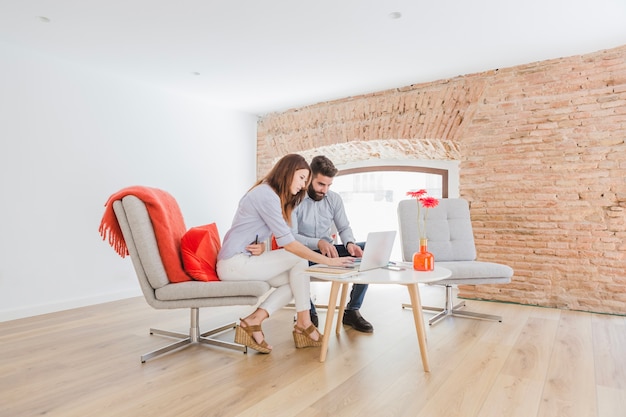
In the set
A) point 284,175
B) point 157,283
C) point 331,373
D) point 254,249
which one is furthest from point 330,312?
point 157,283

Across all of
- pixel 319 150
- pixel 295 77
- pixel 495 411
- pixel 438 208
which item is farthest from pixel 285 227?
pixel 319 150

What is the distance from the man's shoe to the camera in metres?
2.89

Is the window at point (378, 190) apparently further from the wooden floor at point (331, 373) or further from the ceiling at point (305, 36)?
the wooden floor at point (331, 373)

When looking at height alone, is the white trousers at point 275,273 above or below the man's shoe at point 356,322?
above

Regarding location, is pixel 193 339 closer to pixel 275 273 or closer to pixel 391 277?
pixel 275 273

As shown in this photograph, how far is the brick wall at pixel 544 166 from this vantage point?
12.0 ft

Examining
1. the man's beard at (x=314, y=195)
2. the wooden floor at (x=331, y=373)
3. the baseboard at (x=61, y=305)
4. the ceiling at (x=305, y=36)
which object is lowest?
→ the baseboard at (x=61, y=305)

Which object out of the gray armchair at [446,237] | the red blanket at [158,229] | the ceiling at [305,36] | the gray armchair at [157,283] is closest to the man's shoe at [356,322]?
the gray armchair at [446,237]

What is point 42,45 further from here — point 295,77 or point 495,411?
point 495,411

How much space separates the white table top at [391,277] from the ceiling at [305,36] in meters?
1.87

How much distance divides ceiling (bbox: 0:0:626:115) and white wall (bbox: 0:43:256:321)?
0.77ft

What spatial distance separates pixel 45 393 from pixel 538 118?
4205 mm

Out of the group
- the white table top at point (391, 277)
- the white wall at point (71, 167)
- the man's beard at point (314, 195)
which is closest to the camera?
the white table top at point (391, 277)

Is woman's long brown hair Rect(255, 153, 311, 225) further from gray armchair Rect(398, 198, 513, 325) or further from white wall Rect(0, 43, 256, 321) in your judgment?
white wall Rect(0, 43, 256, 321)
